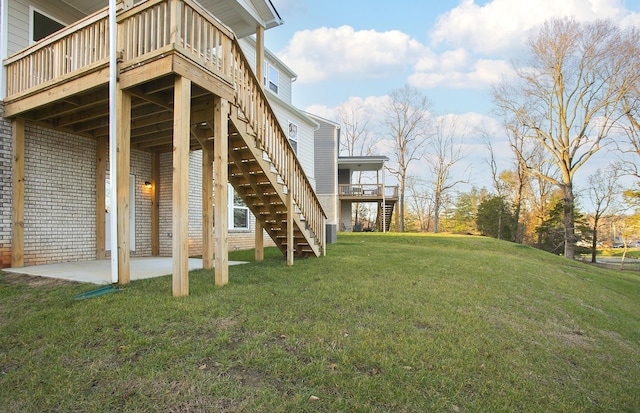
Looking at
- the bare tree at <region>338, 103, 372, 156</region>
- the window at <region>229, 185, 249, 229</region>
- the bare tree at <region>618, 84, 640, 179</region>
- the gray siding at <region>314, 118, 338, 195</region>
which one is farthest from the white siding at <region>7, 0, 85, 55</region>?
the bare tree at <region>338, 103, 372, 156</region>

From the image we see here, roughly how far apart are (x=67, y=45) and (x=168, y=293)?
433cm

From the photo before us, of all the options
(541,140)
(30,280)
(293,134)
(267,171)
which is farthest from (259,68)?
(541,140)

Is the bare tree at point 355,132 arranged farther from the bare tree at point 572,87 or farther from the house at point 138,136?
the house at point 138,136

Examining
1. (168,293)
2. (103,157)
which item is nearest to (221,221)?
(168,293)

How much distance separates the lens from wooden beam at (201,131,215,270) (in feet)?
19.5

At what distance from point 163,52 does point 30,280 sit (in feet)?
12.9

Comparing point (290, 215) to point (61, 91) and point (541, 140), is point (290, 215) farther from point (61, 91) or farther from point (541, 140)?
point (541, 140)

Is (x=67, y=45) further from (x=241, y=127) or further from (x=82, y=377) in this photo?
(x=82, y=377)

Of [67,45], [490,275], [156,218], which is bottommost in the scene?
[490,275]

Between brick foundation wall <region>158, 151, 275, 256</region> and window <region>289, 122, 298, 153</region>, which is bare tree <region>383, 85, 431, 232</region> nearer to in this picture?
window <region>289, 122, 298, 153</region>

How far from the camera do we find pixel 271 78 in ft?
44.5

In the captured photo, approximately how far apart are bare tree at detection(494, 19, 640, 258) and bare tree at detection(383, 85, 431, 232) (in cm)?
958

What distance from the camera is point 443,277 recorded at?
20.8 feet

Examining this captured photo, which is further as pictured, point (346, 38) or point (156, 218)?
point (346, 38)
